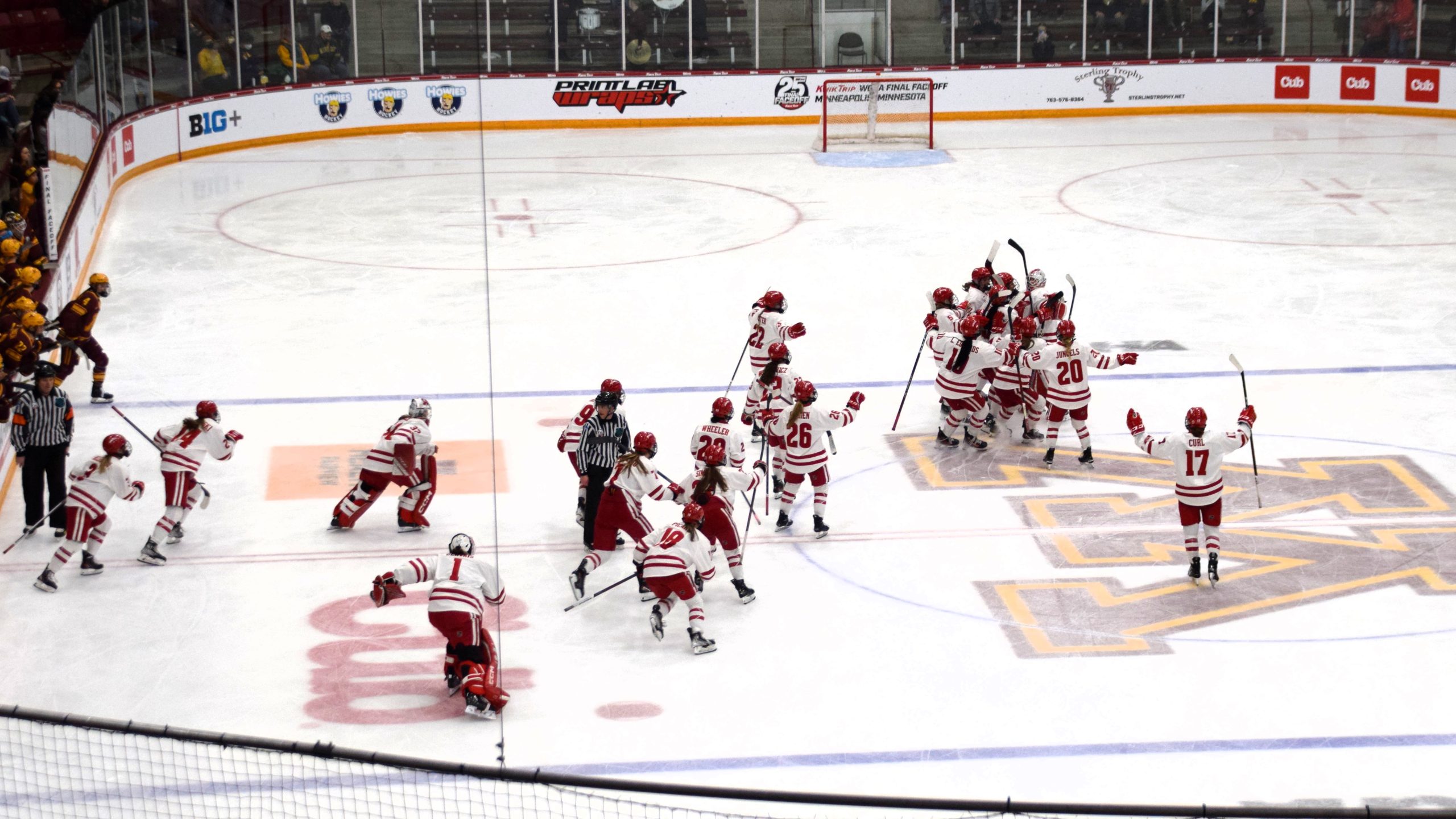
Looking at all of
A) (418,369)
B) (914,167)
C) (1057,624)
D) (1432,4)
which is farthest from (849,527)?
(1432,4)

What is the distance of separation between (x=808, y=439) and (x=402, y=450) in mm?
2523

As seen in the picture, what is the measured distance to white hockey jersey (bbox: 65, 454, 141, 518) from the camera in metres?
9.79

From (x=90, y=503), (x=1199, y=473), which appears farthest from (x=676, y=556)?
(x=90, y=503)

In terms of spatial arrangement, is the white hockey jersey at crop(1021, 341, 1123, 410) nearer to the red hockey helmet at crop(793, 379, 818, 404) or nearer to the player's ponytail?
the red hockey helmet at crop(793, 379, 818, 404)

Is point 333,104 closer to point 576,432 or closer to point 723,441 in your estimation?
point 576,432

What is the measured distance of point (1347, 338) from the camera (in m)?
15.0

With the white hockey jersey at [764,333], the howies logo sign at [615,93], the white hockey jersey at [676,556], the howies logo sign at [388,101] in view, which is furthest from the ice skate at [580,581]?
the howies logo sign at [615,93]

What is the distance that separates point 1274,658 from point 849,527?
9.55ft

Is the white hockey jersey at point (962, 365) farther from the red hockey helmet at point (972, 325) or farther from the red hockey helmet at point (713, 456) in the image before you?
the red hockey helmet at point (713, 456)

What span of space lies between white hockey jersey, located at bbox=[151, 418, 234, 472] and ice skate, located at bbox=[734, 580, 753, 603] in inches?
129

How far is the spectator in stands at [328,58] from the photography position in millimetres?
26047

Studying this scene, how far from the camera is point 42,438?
10.4m

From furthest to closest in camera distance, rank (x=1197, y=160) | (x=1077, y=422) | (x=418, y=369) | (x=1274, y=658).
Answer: (x=1197, y=160), (x=418, y=369), (x=1077, y=422), (x=1274, y=658)

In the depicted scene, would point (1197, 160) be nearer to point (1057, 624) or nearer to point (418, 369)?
point (418, 369)
